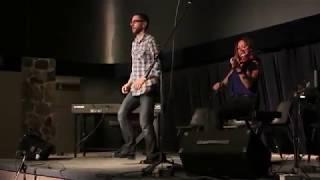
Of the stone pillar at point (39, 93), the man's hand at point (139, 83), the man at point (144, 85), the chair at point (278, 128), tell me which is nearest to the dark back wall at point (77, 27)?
the stone pillar at point (39, 93)

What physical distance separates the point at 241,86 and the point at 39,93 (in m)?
4.27

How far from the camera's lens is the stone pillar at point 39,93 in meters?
7.26

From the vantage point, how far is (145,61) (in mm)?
4004

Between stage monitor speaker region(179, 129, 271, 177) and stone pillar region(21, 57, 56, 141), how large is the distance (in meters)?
4.46

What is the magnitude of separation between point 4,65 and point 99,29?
1.63 m

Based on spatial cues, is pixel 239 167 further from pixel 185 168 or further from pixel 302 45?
pixel 302 45

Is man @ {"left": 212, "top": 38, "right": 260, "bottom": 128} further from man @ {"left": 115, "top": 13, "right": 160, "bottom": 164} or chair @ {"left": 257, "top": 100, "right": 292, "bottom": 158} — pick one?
chair @ {"left": 257, "top": 100, "right": 292, "bottom": 158}

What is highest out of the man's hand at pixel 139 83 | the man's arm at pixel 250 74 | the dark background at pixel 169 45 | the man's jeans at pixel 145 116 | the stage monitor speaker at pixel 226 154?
the dark background at pixel 169 45

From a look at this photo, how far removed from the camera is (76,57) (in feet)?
22.6

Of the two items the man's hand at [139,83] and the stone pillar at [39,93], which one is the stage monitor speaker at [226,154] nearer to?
the man's hand at [139,83]

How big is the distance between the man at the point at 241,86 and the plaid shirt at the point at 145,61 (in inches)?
21.2

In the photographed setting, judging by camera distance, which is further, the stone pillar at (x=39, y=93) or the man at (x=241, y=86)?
the stone pillar at (x=39, y=93)

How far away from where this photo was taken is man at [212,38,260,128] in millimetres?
3611

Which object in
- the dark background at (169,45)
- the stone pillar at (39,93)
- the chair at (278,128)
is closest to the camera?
the chair at (278,128)
